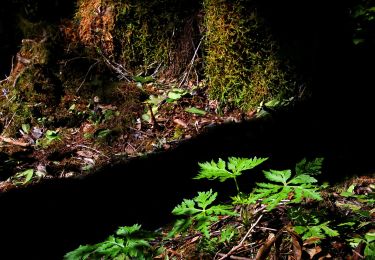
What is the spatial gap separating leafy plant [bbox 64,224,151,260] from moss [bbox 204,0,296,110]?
8.62 feet

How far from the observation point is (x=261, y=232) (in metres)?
2.11

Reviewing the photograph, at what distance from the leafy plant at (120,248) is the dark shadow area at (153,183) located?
106cm

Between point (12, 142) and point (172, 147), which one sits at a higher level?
point (12, 142)

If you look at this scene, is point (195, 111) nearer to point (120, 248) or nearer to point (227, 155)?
point (227, 155)

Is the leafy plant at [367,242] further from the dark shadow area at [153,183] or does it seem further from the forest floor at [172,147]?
the dark shadow area at [153,183]

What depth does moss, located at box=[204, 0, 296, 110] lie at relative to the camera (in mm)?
4004

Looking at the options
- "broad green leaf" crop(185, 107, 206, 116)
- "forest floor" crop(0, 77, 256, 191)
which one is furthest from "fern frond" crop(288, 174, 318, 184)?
"broad green leaf" crop(185, 107, 206, 116)

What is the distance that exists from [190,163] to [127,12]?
2.45 metres

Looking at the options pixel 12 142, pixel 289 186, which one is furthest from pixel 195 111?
pixel 289 186

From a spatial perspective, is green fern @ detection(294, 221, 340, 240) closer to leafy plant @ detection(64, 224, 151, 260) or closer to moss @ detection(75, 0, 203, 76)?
leafy plant @ detection(64, 224, 151, 260)

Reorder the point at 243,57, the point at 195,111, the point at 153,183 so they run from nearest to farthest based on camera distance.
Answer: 1. the point at 153,183
2. the point at 243,57
3. the point at 195,111

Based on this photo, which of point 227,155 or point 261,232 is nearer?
point 261,232

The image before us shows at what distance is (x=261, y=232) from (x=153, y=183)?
162 cm

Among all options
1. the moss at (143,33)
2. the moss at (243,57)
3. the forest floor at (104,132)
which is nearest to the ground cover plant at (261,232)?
the forest floor at (104,132)
